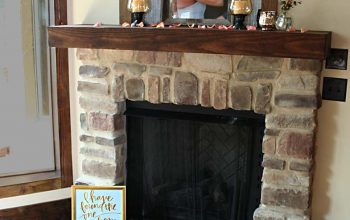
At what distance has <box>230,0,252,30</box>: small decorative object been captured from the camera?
2010 mm

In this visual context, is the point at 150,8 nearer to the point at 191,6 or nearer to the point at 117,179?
the point at 191,6

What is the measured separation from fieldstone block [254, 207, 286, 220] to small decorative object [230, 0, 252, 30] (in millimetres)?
877

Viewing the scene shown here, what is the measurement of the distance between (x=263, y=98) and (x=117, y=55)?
0.78 m

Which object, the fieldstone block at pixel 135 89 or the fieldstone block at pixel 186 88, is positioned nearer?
the fieldstone block at pixel 186 88

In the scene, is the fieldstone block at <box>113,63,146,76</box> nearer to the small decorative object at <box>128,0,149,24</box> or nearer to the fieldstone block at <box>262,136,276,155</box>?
the small decorative object at <box>128,0,149,24</box>

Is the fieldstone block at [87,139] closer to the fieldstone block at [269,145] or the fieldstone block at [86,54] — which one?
the fieldstone block at [86,54]

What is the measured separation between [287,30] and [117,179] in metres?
1.24

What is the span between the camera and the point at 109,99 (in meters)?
2.42

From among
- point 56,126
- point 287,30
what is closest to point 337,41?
point 287,30

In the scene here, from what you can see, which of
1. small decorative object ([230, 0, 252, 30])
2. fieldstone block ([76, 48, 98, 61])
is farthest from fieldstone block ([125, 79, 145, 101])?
small decorative object ([230, 0, 252, 30])

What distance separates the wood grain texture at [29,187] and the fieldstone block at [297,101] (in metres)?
1.44

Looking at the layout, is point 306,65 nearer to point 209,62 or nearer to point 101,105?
point 209,62

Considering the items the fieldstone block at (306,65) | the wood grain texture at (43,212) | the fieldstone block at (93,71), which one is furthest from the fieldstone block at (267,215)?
the wood grain texture at (43,212)

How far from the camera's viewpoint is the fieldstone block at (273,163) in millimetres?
2117
